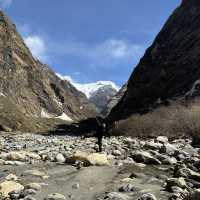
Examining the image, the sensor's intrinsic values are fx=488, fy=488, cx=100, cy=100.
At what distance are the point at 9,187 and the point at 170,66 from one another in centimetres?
7994

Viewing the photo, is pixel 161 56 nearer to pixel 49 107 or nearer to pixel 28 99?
pixel 28 99

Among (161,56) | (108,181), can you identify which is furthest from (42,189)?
(161,56)

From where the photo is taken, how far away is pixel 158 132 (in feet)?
141

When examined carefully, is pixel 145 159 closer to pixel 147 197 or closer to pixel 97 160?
pixel 97 160

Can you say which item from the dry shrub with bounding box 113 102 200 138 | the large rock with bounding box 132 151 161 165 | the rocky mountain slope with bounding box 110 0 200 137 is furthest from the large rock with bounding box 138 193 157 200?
the rocky mountain slope with bounding box 110 0 200 137

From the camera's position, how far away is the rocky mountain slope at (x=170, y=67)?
74.7 meters

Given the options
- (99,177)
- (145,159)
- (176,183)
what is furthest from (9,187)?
(145,159)

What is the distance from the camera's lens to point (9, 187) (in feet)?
50.1

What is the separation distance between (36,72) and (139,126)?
491ft

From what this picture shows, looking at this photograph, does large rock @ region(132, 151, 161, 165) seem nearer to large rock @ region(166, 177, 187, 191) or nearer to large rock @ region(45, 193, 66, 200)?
large rock @ region(166, 177, 187, 191)

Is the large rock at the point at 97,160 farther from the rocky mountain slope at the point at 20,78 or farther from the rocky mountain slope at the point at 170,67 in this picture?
the rocky mountain slope at the point at 20,78

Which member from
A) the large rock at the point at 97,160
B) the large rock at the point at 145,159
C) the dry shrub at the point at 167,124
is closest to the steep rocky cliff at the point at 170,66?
the dry shrub at the point at 167,124

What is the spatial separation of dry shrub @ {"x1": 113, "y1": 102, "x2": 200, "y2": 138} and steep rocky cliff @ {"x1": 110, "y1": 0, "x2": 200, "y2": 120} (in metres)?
9.09

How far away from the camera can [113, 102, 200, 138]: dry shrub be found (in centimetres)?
4145
